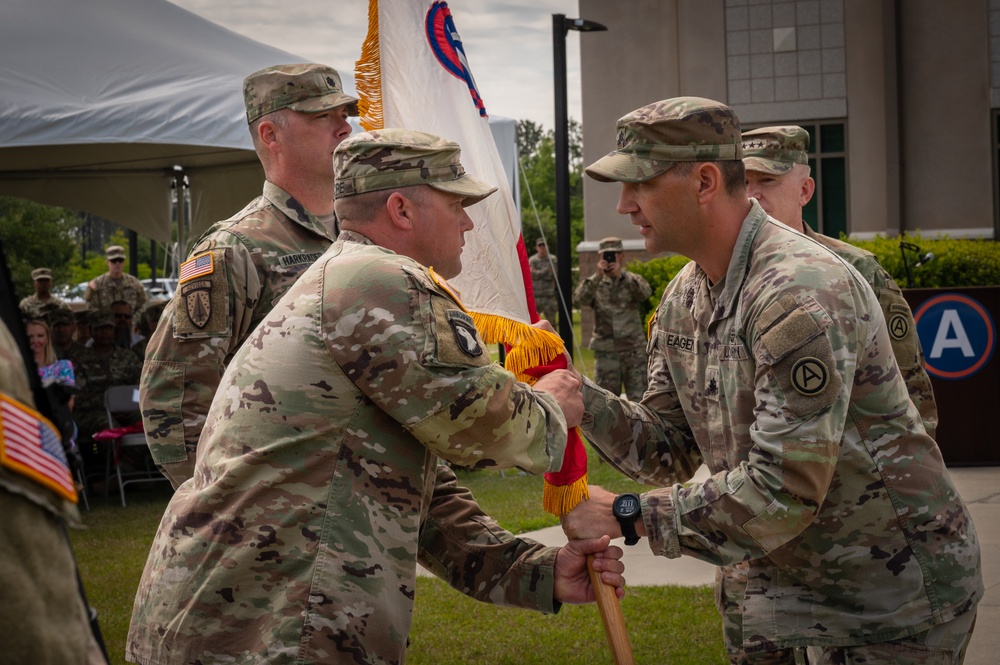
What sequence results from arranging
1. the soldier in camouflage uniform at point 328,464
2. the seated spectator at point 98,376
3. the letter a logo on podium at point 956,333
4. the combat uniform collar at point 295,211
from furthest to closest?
the seated spectator at point 98,376, the letter a logo on podium at point 956,333, the combat uniform collar at point 295,211, the soldier in camouflage uniform at point 328,464

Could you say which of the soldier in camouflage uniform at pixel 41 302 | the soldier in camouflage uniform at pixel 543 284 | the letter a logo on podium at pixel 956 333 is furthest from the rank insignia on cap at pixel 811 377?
the soldier in camouflage uniform at pixel 543 284

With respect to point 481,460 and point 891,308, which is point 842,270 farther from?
point 891,308

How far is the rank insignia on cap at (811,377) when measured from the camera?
98.4 inches

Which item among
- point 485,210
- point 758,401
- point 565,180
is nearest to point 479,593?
point 758,401

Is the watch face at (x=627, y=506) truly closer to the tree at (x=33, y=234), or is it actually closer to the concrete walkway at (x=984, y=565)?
the concrete walkway at (x=984, y=565)

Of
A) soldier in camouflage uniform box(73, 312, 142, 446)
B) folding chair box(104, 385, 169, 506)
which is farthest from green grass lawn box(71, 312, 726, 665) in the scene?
soldier in camouflage uniform box(73, 312, 142, 446)

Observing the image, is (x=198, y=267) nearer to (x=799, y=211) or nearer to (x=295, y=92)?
(x=295, y=92)

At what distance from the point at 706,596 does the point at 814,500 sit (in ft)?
13.3

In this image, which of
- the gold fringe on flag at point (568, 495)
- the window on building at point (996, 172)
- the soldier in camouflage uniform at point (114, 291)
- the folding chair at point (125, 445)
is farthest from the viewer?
the window on building at point (996, 172)

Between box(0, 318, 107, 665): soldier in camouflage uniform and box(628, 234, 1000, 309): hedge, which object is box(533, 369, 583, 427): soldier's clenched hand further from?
box(628, 234, 1000, 309): hedge

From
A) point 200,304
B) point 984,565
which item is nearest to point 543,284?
point 984,565

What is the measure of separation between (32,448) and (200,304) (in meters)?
2.41

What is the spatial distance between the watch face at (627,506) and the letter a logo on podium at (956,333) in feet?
23.2

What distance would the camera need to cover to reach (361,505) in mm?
2375
